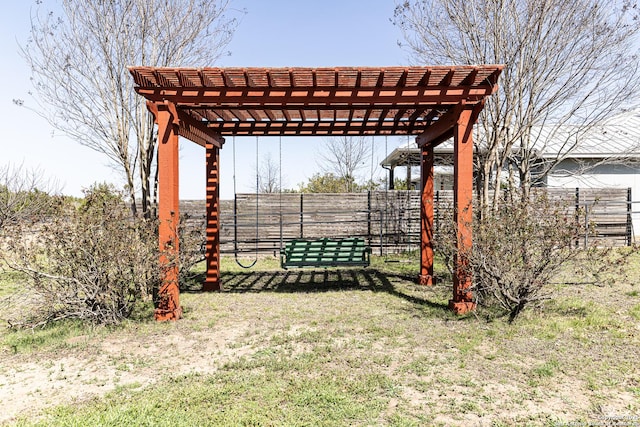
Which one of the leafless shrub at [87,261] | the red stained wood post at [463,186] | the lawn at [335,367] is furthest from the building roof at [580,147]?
the leafless shrub at [87,261]

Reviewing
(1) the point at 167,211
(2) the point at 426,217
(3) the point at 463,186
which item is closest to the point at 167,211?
(1) the point at 167,211

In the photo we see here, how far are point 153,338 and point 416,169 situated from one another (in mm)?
17788

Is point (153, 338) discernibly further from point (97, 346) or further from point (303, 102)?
point (303, 102)

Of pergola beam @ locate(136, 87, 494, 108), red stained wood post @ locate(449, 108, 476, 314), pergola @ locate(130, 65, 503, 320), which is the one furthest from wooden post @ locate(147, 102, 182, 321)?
red stained wood post @ locate(449, 108, 476, 314)

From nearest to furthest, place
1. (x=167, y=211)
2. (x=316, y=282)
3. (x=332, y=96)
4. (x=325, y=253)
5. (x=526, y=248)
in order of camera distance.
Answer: (x=526, y=248), (x=167, y=211), (x=332, y=96), (x=325, y=253), (x=316, y=282)

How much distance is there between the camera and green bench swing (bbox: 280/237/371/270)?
276 inches

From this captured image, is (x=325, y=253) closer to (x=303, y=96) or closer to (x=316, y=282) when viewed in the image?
(x=316, y=282)

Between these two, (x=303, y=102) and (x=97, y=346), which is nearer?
(x=97, y=346)

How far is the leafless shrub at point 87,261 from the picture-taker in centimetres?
468

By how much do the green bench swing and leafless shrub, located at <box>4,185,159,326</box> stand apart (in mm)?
2564

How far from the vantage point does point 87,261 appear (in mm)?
4809

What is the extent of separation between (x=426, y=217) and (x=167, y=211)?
14.5 feet

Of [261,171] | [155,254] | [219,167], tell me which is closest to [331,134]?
[219,167]

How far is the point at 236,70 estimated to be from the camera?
488 centimetres
